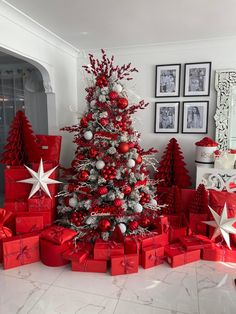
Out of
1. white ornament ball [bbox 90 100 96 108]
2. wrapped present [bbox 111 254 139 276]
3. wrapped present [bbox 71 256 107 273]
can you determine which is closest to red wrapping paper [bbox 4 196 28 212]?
wrapped present [bbox 71 256 107 273]

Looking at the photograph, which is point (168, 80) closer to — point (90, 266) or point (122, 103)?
point (122, 103)

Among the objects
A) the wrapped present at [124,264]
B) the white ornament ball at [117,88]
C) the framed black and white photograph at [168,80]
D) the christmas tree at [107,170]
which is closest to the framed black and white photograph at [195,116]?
the framed black and white photograph at [168,80]

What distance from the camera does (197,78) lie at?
2547 mm

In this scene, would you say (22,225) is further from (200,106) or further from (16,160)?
(200,106)

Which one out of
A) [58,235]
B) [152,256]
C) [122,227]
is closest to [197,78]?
[122,227]

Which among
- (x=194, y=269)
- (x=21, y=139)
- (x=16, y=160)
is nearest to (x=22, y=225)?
(x=16, y=160)

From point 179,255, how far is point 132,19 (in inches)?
80.3

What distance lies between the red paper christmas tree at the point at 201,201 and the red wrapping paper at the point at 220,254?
13.4 inches

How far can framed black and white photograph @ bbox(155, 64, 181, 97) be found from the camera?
8.59ft

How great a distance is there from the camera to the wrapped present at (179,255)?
1853 millimetres

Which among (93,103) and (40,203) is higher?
(93,103)

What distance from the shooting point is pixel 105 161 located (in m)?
1.99

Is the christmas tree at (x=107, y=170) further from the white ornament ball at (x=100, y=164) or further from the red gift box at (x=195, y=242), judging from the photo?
the red gift box at (x=195, y=242)

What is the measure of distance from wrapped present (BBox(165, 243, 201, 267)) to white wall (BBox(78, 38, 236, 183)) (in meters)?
1.04
